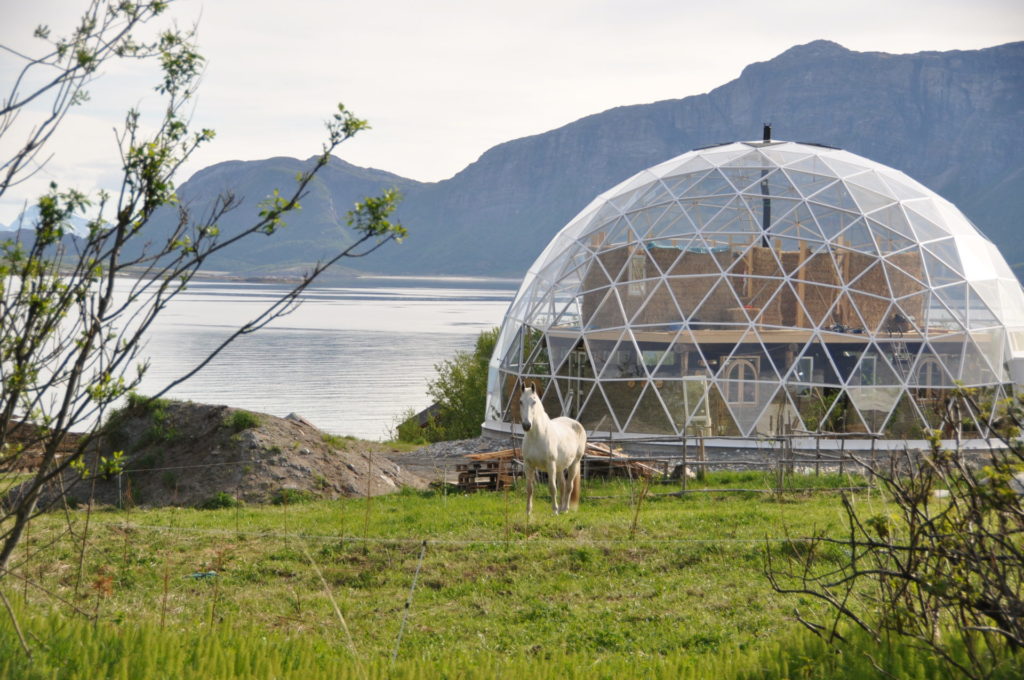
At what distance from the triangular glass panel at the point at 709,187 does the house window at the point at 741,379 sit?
520 cm

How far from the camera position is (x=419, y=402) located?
5744cm

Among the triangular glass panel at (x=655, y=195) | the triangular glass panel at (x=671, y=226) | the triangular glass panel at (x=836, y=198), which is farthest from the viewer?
the triangular glass panel at (x=655, y=195)

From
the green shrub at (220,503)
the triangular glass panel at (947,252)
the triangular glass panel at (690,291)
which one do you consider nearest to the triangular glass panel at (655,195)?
the triangular glass panel at (690,291)

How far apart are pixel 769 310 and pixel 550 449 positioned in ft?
35.0

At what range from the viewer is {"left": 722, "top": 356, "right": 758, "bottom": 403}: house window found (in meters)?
23.2

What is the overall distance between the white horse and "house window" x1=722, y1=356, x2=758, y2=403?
8427 mm

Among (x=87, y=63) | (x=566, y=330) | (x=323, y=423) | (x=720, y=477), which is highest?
(x=87, y=63)

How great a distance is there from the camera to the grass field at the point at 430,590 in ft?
23.3

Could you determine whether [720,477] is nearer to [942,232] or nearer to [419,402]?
[942,232]

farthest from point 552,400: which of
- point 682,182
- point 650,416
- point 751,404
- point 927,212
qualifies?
point 927,212

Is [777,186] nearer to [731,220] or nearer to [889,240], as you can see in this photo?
[731,220]

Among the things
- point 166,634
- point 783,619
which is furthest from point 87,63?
point 783,619

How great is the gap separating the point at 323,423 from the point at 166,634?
136 feet

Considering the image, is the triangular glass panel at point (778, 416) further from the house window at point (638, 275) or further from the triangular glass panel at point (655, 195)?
the triangular glass panel at point (655, 195)
